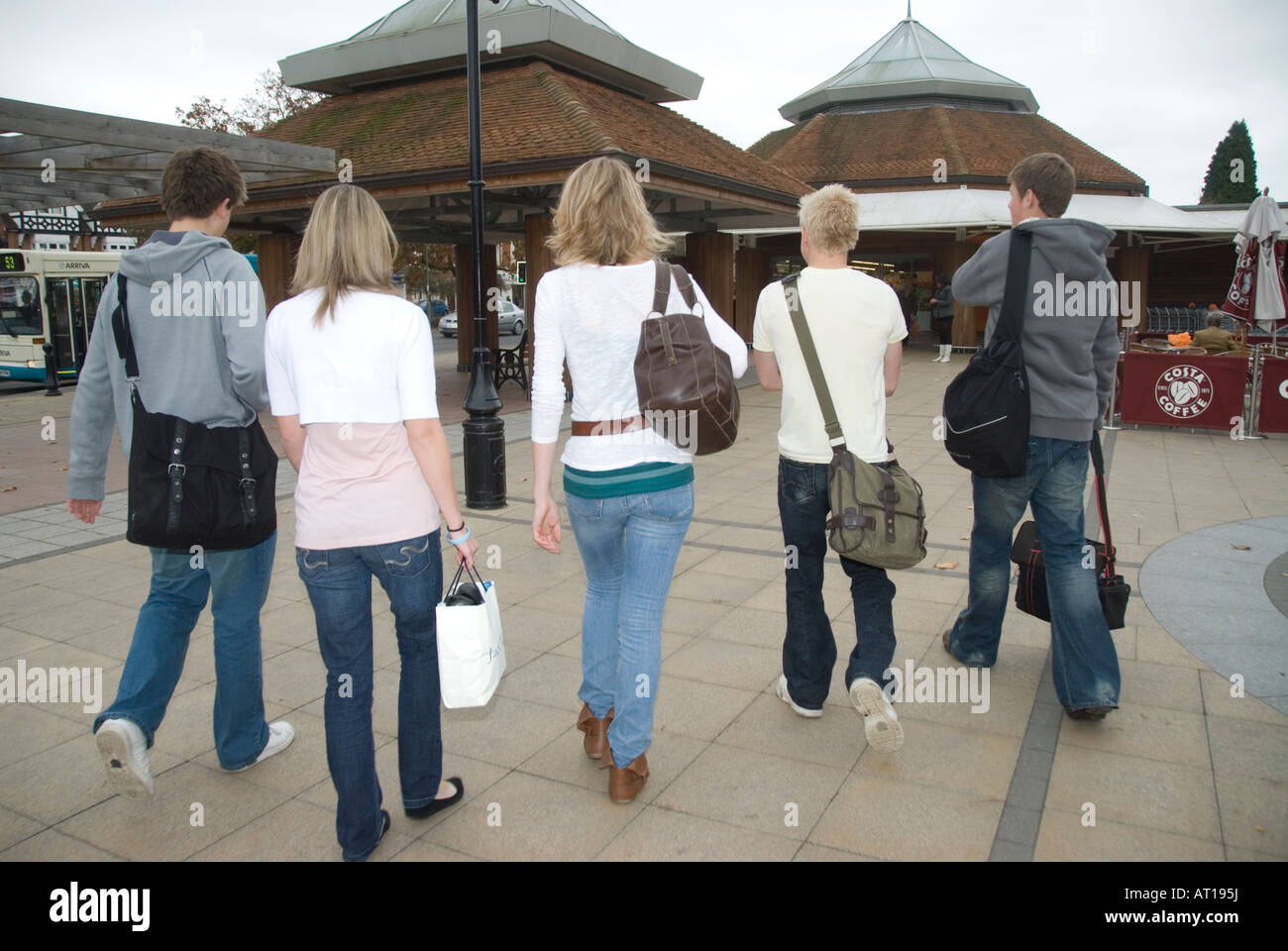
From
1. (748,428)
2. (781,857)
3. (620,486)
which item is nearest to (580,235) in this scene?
(620,486)

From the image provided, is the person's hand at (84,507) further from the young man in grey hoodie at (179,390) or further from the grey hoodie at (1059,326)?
the grey hoodie at (1059,326)

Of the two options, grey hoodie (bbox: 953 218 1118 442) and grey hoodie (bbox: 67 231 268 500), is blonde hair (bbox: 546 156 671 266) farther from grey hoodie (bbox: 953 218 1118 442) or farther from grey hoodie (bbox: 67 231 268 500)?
grey hoodie (bbox: 953 218 1118 442)

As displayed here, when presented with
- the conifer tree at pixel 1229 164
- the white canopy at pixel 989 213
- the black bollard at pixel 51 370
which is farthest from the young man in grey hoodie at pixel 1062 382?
the conifer tree at pixel 1229 164

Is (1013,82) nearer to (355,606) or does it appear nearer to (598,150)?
(598,150)

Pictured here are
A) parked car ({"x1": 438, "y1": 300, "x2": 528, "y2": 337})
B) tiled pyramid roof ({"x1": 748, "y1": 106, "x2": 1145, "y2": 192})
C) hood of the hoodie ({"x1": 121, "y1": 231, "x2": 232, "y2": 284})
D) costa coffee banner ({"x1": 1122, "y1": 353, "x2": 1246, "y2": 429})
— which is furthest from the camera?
parked car ({"x1": 438, "y1": 300, "x2": 528, "y2": 337})

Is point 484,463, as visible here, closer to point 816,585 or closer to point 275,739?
point 275,739

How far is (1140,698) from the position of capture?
397 cm

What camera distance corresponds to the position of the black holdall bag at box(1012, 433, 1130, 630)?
379cm

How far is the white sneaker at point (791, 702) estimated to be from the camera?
381 cm

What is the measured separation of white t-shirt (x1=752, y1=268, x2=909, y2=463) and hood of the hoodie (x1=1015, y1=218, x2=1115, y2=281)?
0.67 m

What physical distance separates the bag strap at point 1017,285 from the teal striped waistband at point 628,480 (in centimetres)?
149

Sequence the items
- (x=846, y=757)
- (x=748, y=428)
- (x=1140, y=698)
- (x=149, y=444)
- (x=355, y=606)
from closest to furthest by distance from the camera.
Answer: (x=355, y=606), (x=149, y=444), (x=846, y=757), (x=1140, y=698), (x=748, y=428)

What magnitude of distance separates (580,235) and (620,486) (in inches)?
29.8

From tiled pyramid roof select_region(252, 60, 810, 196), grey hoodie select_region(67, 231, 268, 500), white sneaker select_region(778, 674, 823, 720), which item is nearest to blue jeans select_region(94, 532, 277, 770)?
grey hoodie select_region(67, 231, 268, 500)
